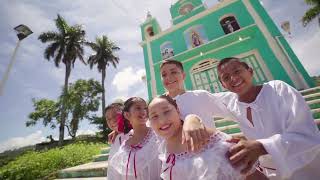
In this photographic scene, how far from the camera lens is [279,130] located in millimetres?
1526

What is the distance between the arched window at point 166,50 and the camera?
12.7 m

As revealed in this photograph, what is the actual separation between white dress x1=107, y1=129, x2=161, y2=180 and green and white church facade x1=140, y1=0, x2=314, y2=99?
8752 mm

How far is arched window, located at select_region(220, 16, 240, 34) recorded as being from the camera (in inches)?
433

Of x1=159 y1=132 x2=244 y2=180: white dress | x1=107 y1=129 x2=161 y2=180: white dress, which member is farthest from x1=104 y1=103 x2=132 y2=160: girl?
x1=159 y1=132 x2=244 y2=180: white dress

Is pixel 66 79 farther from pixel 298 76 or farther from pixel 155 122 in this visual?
pixel 155 122

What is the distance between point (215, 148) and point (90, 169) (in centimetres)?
476

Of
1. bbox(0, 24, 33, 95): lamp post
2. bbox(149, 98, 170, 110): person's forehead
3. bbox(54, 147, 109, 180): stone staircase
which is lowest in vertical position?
bbox(54, 147, 109, 180): stone staircase

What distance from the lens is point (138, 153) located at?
6.94 feet

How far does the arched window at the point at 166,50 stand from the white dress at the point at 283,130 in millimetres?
10969

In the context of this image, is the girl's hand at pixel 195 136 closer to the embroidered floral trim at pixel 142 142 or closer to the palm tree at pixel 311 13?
the embroidered floral trim at pixel 142 142

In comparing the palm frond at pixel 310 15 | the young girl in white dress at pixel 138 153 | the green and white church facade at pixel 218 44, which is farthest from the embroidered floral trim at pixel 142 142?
the palm frond at pixel 310 15

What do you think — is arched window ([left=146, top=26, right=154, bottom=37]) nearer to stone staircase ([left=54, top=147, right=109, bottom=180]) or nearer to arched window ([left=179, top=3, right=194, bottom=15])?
arched window ([left=179, top=3, right=194, bottom=15])

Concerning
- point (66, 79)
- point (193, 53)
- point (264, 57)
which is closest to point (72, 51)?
point (66, 79)

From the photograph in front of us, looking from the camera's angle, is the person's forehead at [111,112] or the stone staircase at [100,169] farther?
the stone staircase at [100,169]
